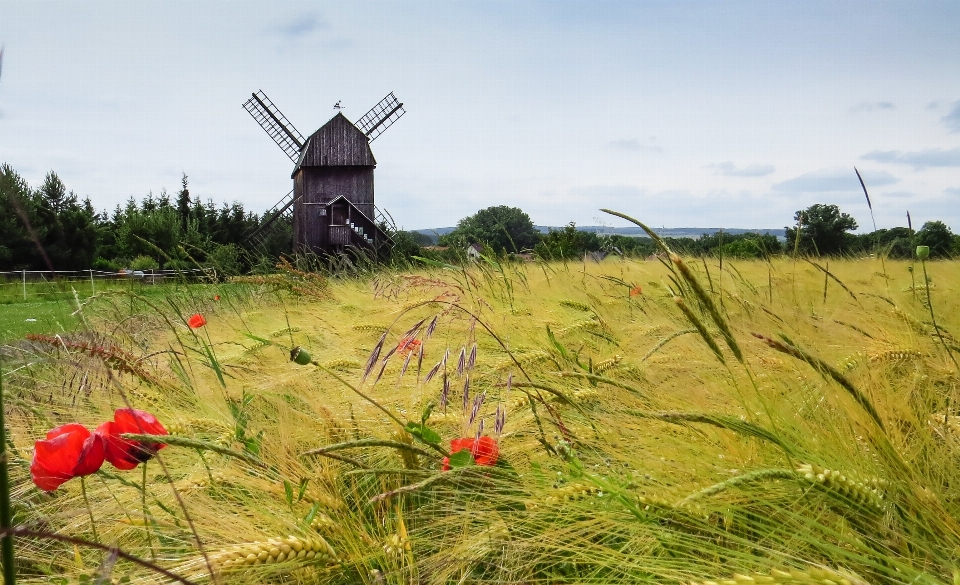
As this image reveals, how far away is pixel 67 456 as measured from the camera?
3.03 ft

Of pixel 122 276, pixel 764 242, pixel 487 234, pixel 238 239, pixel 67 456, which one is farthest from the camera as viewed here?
pixel 238 239

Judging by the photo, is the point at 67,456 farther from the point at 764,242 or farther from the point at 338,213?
the point at 338,213

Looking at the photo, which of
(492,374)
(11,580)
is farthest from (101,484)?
(11,580)

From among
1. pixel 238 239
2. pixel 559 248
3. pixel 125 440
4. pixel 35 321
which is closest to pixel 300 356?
pixel 125 440

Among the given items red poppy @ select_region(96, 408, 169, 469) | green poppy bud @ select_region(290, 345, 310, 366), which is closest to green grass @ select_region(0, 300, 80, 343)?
red poppy @ select_region(96, 408, 169, 469)

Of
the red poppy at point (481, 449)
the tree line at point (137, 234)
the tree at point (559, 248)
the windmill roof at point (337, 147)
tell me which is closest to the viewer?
the red poppy at point (481, 449)

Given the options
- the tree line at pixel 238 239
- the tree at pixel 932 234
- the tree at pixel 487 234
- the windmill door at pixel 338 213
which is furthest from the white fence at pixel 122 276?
the windmill door at pixel 338 213

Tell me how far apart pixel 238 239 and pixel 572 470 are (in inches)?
1119

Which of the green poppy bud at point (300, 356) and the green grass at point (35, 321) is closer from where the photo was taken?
A: the green poppy bud at point (300, 356)

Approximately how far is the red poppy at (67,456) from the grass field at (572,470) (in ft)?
0.19

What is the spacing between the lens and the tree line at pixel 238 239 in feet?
3.82

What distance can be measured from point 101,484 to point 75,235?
21.6 meters

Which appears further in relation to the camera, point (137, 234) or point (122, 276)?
point (137, 234)

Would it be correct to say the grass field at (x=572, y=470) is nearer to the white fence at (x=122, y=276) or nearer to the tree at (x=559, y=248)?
the white fence at (x=122, y=276)
